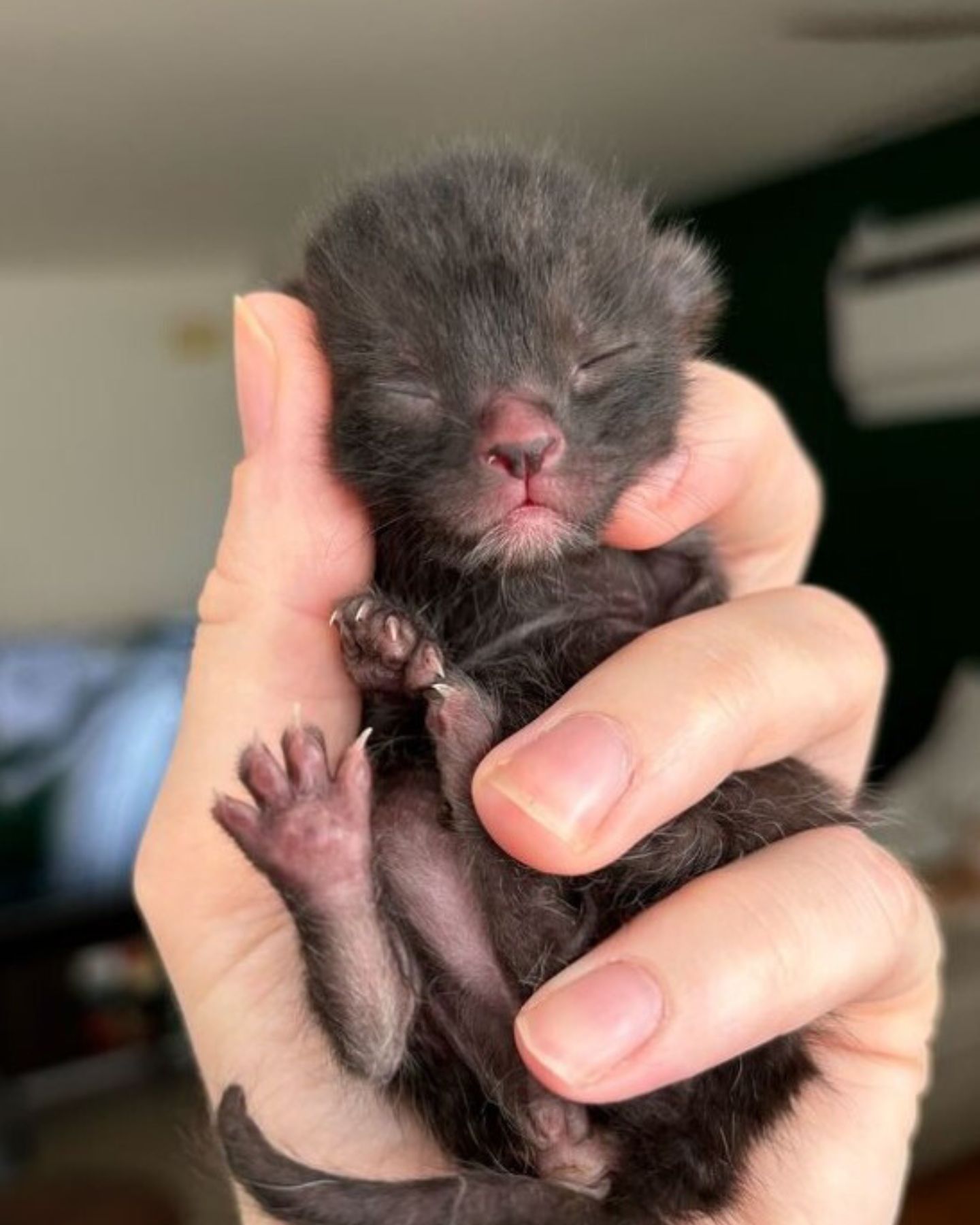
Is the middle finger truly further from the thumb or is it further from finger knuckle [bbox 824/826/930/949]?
the thumb

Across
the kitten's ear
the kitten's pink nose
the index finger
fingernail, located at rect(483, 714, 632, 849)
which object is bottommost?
fingernail, located at rect(483, 714, 632, 849)

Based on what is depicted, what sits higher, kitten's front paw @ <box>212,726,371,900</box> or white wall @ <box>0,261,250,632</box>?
kitten's front paw @ <box>212,726,371,900</box>

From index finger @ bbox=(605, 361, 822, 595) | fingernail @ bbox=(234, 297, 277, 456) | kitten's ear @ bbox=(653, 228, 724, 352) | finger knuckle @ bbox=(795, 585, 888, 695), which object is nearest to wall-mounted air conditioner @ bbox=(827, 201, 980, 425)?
index finger @ bbox=(605, 361, 822, 595)

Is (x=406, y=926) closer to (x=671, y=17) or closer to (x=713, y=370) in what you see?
(x=713, y=370)

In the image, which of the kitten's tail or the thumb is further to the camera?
the thumb

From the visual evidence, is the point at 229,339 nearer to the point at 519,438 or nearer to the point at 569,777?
the point at 519,438

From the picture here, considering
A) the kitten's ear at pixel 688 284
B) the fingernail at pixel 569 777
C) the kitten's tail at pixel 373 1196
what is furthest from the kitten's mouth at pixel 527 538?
the kitten's tail at pixel 373 1196

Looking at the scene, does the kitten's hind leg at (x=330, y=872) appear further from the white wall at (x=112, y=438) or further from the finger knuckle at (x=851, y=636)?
the white wall at (x=112, y=438)
